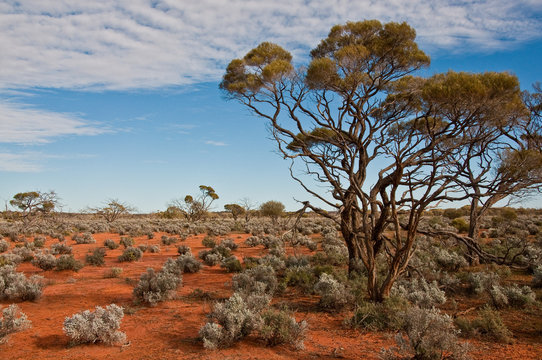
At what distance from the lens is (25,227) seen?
2961cm

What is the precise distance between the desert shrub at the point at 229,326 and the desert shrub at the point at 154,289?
3.23 meters

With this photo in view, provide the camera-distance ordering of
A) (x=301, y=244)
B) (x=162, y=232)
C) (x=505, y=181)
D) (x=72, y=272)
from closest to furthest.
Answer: (x=505, y=181), (x=72, y=272), (x=301, y=244), (x=162, y=232)

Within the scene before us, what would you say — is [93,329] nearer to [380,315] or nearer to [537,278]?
[380,315]

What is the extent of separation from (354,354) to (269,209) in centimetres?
3165

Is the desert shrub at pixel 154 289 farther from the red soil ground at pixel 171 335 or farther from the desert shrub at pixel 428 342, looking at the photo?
the desert shrub at pixel 428 342

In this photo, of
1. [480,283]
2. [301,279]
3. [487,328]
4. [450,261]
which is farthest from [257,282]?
[450,261]

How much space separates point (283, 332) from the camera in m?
6.85

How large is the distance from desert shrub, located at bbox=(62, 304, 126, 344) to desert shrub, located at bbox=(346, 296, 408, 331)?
Result: 512cm

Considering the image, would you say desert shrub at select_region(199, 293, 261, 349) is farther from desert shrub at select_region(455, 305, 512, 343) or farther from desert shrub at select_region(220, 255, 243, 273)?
desert shrub at select_region(220, 255, 243, 273)

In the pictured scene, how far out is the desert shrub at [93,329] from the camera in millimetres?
6785

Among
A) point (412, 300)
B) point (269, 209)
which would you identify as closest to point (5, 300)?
point (412, 300)

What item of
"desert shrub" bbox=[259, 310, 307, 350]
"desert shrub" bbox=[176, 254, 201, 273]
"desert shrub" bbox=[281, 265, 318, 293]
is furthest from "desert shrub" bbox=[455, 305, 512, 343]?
"desert shrub" bbox=[176, 254, 201, 273]

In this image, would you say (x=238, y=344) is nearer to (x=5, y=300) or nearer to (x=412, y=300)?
(x=412, y=300)

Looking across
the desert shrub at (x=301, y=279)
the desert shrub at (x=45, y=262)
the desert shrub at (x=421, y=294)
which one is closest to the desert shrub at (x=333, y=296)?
the desert shrub at (x=421, y=294)
